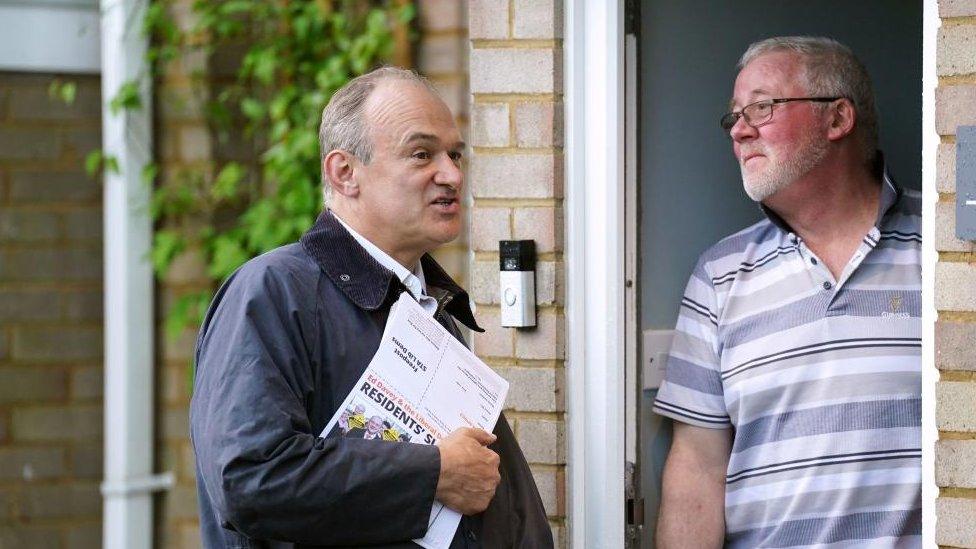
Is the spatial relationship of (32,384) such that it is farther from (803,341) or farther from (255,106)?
(803,341)

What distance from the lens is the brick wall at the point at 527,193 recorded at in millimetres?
3102

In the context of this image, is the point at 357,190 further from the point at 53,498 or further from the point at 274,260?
the point at 53,498

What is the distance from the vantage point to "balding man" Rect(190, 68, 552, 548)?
2.17 metres

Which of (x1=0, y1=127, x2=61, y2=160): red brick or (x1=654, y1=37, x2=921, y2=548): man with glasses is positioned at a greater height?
(x1=0, y1=127, x2=61, y2=160): red brick

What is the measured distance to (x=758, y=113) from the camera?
3.15 metres

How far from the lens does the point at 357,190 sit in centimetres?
250

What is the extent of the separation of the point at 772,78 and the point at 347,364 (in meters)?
1.34

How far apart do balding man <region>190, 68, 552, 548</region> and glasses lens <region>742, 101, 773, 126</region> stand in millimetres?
874

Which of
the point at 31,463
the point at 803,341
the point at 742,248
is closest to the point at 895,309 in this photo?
the point at 803,341

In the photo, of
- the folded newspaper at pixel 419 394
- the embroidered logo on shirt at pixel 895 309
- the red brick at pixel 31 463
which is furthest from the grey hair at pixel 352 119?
the red brick at pixel 31 463

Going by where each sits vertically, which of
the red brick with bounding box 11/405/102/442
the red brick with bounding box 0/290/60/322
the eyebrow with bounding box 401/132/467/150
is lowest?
the red brick with bounding box 11/405/102/442

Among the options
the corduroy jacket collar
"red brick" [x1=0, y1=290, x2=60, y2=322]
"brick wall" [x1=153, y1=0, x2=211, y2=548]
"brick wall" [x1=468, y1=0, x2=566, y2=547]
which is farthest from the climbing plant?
the corduroy jacket collar

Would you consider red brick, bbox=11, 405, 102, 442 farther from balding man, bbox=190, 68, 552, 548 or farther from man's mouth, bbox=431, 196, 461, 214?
man's mouth, bbox=431, 196, 461, 214

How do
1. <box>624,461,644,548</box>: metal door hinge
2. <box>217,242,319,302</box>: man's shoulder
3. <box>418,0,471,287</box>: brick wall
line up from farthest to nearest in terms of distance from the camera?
<box>418,0,471,287</box>: brick wall
<box>624,461,644,548</box>: metal door hinge
<box>217,242,319,302</box>: man's shoulder
